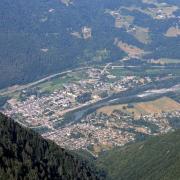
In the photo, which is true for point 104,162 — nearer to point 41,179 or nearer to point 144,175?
point 144,175

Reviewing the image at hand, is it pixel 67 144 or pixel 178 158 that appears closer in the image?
pixel 178 158

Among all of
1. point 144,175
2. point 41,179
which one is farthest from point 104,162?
point 41,179

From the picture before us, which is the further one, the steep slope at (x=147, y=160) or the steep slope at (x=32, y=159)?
the steep slope at (x=147, y=160)

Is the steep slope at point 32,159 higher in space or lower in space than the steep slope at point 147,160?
higher

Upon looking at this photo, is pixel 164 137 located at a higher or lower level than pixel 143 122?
higher

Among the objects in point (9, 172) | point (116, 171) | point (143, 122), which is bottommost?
point (143, 122)
